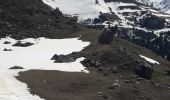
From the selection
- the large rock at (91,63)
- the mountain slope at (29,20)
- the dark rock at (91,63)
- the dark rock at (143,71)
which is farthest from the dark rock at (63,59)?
the mountain slope at (29,20)

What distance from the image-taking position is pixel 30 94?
61.2 m

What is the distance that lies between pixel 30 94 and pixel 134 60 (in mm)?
34932

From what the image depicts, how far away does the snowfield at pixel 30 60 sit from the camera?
62016 millimetres

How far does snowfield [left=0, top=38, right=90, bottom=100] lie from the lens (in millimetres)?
62016

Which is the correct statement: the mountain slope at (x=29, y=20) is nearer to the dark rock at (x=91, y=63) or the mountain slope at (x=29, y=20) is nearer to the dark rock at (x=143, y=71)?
the dark rock at (x=91, y=63)

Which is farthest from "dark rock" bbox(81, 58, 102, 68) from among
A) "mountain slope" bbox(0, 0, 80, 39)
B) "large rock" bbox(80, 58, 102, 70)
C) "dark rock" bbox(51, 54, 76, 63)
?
"mountain slope" bbox(0, 0, 80, 39)

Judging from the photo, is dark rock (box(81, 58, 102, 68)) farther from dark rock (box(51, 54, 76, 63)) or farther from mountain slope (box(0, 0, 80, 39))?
mountain slope (box(0, 0, 80, 39))

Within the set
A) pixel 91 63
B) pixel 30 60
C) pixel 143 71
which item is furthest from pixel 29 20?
pixel 143 71

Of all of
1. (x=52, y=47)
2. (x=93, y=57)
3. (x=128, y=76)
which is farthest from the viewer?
(x=52, y=47)

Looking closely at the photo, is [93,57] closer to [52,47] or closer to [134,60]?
[134,60]

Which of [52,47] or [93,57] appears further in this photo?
[52,47]

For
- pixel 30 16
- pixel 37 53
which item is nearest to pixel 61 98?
pixel 37 53

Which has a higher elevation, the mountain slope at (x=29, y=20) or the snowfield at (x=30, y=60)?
the mountain slope at (x=29, y=20)

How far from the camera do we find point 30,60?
101 meters
